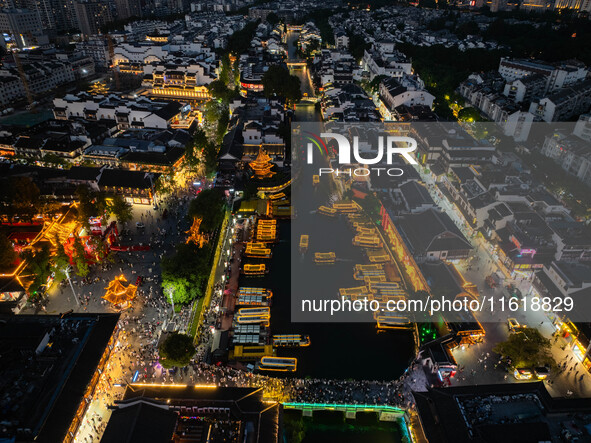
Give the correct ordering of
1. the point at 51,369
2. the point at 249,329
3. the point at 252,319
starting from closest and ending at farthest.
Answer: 1. the point at 51,369
2. the point at 249,329
3. the point at 252,319

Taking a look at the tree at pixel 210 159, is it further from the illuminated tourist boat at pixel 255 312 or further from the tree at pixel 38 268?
the illuminated tourist boat at pixel 255 312

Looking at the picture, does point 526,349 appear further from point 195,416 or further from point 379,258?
point 195,416

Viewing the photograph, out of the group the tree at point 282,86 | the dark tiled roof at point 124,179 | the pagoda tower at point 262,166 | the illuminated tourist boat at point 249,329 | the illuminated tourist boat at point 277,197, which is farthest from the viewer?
the tree at point 282,86

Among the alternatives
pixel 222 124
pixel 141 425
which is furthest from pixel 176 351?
pixel 222 124

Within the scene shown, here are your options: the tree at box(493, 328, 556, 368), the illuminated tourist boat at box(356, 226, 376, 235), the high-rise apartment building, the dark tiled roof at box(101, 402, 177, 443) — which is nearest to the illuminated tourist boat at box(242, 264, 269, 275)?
the illuminated tourist boat at box(356, 226, 376, 235)

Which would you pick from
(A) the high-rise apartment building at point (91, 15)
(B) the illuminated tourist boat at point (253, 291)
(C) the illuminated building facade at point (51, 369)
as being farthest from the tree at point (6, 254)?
(A) the high-rise apartment building at point (91, 15)
